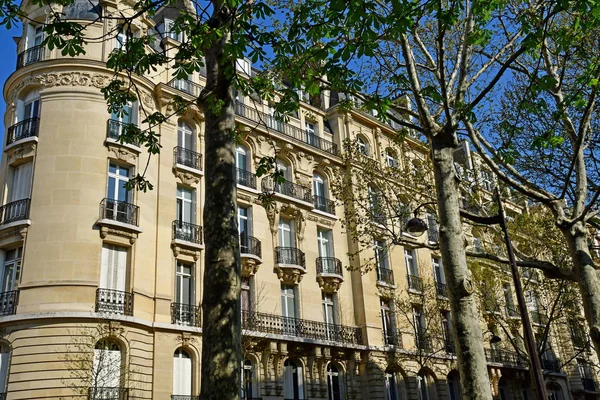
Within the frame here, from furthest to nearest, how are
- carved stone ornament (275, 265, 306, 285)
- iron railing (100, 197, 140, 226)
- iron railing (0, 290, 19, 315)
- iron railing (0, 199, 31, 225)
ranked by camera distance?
carved stone ornament (275, 265, 306, 285) < iron railing (100, 197, 140, 226) < iron railing (0, 199, 31, 225) < iron railing (0, 290, 19, 315)

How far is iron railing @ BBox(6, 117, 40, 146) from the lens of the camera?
21.0m

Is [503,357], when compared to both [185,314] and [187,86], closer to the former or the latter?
[185,314]

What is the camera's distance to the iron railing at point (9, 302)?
18531 mm

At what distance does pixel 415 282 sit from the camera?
30641 mm

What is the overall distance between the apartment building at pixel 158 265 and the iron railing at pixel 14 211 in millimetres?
75

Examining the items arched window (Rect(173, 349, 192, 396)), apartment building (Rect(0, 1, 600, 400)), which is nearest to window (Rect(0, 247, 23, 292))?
apartment building (Rect(0, 1, 600, 400))

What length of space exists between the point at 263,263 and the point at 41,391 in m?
9.83

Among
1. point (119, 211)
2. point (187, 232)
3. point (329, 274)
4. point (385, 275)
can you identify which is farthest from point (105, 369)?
point (385, 275)

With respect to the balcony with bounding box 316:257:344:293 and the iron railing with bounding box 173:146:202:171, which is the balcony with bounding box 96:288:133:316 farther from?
the balcony with bounding box 316:257:344:293

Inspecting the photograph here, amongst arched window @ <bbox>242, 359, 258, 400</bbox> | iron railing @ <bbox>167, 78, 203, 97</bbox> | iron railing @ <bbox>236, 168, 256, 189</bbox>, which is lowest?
arched window @ <bbox>242, 359, 258, 400</bbox>

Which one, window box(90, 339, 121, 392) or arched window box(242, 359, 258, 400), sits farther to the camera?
arched window box(242, 359, 258, 400)

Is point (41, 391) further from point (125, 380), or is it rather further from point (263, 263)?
point (263, 263)

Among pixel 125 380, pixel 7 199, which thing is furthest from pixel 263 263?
pixel 7 199

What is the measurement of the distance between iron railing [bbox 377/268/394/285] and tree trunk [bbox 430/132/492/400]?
57.5 feet
